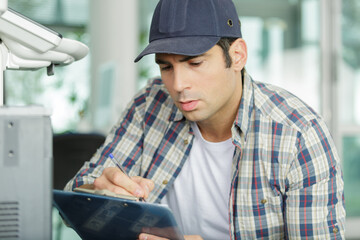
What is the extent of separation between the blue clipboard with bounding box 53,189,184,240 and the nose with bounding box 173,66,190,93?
1.35 feet

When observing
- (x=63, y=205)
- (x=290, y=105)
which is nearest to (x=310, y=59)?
(x=290, y=105)

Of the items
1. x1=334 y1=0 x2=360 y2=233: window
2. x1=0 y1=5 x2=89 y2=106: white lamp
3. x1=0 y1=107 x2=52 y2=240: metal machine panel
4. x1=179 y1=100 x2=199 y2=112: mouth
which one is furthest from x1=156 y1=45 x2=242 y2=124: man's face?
x1=334 y1=0 x2=360 y2=233: window

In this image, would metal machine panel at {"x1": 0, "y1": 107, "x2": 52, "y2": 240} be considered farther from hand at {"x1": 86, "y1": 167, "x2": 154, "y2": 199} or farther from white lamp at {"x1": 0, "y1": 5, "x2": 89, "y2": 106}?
hand at {"x1": 86, "y1": 167, "x2": 154, "y2": 199}

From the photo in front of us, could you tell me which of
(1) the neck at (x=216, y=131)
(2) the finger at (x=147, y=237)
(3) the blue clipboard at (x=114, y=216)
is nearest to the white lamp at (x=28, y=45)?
(3) the blue clipboard at (x=114, y=216)

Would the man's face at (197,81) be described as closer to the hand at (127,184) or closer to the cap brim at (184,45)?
the cap brim at (184,45)

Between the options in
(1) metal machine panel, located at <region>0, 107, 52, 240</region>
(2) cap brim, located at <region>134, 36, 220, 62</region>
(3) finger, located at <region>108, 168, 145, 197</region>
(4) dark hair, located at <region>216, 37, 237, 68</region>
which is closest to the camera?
(1) metal machine panel, located at <region>0, 107, 52, 240</region>

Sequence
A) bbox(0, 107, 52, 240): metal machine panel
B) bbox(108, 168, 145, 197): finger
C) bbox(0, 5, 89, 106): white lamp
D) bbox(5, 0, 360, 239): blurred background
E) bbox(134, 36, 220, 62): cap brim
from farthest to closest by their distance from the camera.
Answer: bbox(5, 0, 360, 239): blurred background
bbox(134, 36, 220, 62): cap brim
bbox(108, 168, 145, 197): finger
bbox(0, 5, 89, 106): white lamp
bbox(0, 107, 52, 240): metal machine panel

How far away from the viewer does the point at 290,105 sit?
1317 mm

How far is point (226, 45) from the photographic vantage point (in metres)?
1.27

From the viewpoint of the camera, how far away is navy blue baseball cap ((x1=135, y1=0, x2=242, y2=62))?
116 centimetres

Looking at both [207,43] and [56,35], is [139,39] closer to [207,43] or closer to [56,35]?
[207,43]

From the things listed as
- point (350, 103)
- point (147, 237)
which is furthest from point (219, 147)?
point (350, 103)

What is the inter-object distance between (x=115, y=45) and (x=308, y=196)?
10.4ft

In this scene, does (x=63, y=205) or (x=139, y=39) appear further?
(x=139, y=39)
